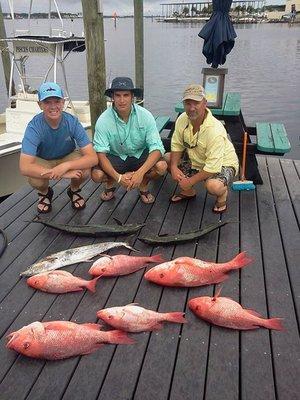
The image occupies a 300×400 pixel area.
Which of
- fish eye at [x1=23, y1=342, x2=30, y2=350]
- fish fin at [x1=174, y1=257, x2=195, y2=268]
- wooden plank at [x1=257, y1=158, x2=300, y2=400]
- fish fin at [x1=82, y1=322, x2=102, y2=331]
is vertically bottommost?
wooden plank at [x1=257, y1=158, x2=300, y2=400]

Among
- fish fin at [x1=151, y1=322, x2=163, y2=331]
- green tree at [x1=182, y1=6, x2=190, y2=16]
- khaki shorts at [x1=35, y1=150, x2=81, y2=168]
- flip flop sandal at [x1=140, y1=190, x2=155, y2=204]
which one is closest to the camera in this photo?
fish fin at [x1=151, y1=322, x2=163, y2=331]

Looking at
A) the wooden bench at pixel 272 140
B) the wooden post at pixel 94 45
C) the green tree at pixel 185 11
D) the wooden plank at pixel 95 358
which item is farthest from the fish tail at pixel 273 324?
the green tree at pixel 185 11

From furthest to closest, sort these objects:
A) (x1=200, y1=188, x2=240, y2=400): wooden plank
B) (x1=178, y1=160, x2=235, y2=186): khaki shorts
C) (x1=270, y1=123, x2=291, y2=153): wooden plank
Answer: (x1=270, y1=123, x2=291, y2=153): wooden plank
(x1=178, y1=160, x2=235, y2=186): khaki shorts
(x1=200, y1=188, x2=240, y2=400): wooden plank

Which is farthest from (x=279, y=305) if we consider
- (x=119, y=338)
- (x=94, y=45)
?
(x=94, y=45)

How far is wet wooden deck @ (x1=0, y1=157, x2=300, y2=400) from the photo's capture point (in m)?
2.24

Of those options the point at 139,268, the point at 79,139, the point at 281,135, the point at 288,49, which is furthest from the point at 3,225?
the point at 288,49

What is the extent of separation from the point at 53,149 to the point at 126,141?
846 millimetres

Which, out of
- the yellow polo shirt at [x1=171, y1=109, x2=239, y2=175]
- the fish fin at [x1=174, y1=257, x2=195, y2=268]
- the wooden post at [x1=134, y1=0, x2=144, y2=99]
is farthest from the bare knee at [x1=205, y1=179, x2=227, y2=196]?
the wooden post at [x1=134, y1=0, x2=144, y2=99]

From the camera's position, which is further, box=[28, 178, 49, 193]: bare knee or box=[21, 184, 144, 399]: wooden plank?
box=[28, 178, 49, 193]: bare knee

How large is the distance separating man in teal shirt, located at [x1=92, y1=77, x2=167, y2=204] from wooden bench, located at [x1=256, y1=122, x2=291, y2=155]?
139 cm

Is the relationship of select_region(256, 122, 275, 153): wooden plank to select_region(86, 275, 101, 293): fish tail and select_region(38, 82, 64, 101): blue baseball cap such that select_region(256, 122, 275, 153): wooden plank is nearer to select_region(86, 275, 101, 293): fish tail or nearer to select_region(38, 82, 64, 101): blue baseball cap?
select_region(38, 82, 64, 101): blue baseball cap

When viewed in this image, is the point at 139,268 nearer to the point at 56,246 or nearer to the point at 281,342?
the point at 56,246

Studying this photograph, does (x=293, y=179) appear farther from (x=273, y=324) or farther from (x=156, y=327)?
(x=156, y=327)

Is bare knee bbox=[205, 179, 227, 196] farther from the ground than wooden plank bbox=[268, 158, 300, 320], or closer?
farther from the ground
